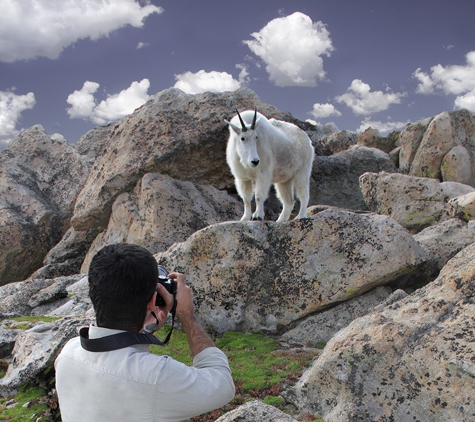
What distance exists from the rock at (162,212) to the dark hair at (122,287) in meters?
12.8

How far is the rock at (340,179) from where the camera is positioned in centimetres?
2194

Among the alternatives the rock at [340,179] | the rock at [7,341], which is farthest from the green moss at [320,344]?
the rock at [340,179]

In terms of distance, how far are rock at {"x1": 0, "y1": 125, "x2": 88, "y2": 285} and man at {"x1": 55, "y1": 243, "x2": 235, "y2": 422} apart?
20312 millimetres

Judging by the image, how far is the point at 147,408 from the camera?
2.56 m

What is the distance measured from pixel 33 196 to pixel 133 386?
74.6ft

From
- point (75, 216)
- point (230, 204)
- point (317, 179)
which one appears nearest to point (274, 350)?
point (230, 204)

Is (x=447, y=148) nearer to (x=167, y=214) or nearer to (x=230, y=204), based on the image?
(x=230, y=204)

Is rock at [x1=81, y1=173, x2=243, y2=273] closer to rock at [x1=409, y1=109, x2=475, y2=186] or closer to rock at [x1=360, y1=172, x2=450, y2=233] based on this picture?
rock at [x1=360, y1=172, x2=450, y2=233]

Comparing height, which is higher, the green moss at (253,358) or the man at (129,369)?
the man at (129,369)

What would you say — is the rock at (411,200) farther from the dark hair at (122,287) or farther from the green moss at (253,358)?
the dark hair at (122,287)

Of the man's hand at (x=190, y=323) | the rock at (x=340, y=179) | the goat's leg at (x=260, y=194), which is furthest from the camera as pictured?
the rock at (x=340, y=179)

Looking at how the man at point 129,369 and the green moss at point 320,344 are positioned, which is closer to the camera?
the man at point 129,369

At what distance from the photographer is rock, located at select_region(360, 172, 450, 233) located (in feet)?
55.7

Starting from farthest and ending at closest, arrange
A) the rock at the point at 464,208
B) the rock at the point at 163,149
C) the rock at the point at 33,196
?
Answer: the rock at the point at 33,196 < the rock at the point at 163,149 < the rock at the point at 464,208
